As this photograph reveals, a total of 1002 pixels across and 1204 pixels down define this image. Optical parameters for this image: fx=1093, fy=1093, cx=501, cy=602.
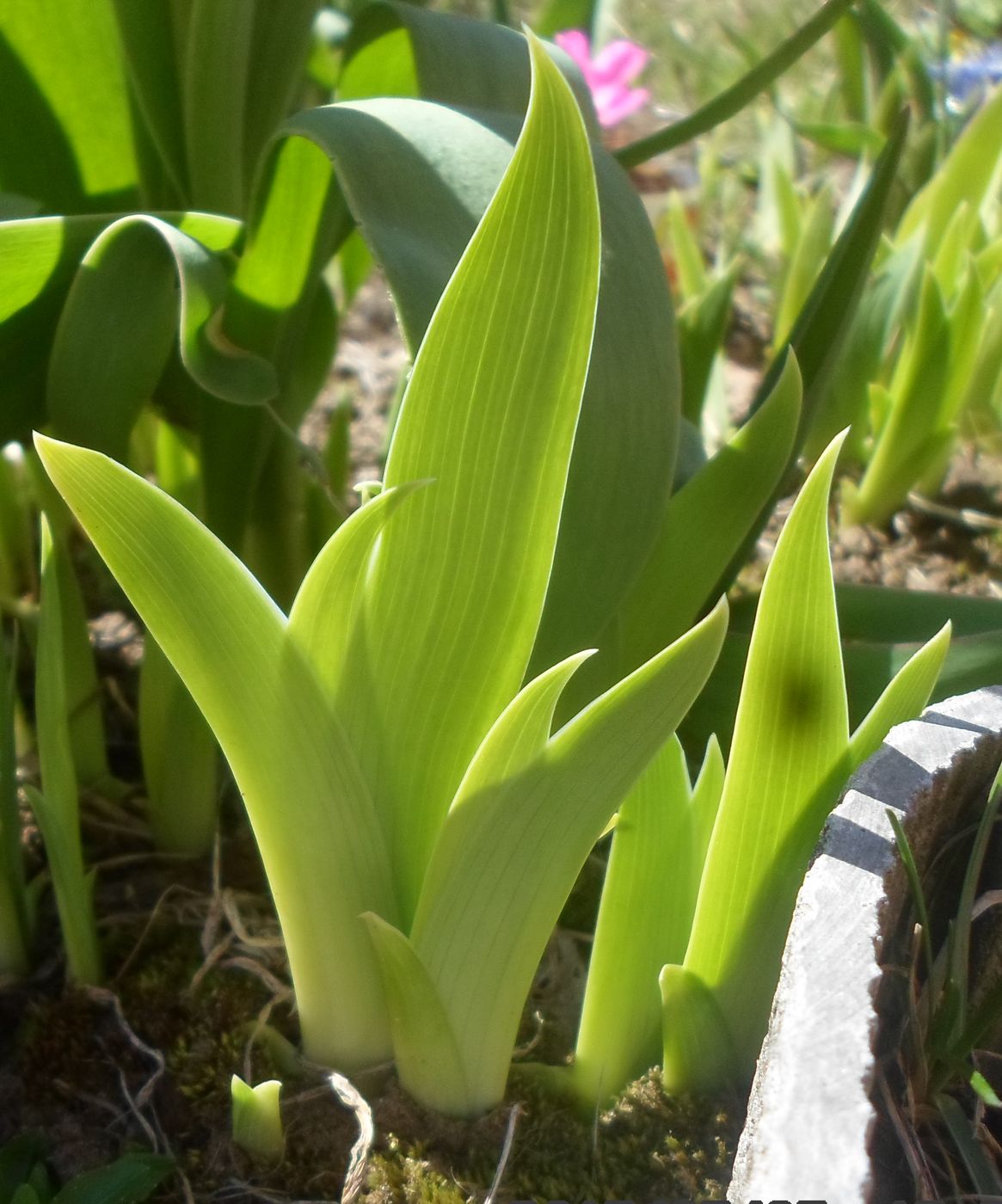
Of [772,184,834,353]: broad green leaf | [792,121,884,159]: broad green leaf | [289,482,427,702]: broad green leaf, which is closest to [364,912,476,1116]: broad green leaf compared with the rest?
[289,482,427,702]: broad green leaf

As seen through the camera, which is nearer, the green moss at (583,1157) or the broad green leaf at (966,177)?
the green moss at (583,1157)

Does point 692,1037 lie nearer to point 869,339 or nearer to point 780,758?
point 780,758

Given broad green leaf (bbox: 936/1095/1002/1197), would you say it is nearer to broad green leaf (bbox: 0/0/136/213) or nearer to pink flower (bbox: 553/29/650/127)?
→ broad green leaf (bbox: 0/0/136/213)

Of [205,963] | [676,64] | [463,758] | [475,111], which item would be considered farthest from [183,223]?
[676,64]

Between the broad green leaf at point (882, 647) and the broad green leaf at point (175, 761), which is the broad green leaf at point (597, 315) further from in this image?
the broad green leaf at point (175, 761)

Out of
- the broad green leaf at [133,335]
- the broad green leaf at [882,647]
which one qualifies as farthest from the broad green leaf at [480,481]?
the broad green leaf at [882,647]

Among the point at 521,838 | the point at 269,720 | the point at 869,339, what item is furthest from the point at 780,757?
the point at 869,339
